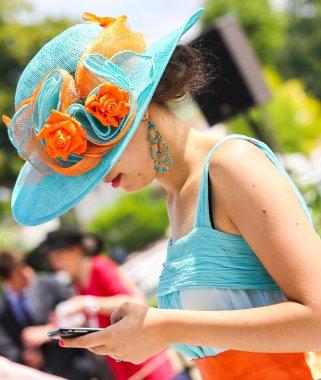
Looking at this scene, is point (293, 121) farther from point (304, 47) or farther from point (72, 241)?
point (304, 47)

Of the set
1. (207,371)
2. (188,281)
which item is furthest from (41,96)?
(207,371)

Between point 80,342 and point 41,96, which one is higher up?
point 41,96

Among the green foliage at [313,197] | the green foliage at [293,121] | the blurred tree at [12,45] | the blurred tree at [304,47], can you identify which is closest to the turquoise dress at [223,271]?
the green foliage at [313,197]

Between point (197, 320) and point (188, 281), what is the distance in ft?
0.58

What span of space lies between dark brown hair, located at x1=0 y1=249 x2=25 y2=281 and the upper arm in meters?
3.26

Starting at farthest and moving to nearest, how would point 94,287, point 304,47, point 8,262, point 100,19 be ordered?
1. point 304,47
2. point 8,262
3. point 94,287
4. point 100,19

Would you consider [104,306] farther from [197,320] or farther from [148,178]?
[197,320]

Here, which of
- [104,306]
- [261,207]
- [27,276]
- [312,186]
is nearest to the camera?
[261,207]

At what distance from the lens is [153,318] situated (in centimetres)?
133

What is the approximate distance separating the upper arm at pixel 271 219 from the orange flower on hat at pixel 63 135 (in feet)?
1.12

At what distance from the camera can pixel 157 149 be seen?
5.22ft

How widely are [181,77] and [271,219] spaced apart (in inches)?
21.1

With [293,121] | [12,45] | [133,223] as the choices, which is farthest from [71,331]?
[12,45]

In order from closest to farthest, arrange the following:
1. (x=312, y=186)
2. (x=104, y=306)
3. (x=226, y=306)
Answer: (x=226, y=306) → (x=104, y=306) → (x=312, y=186)
